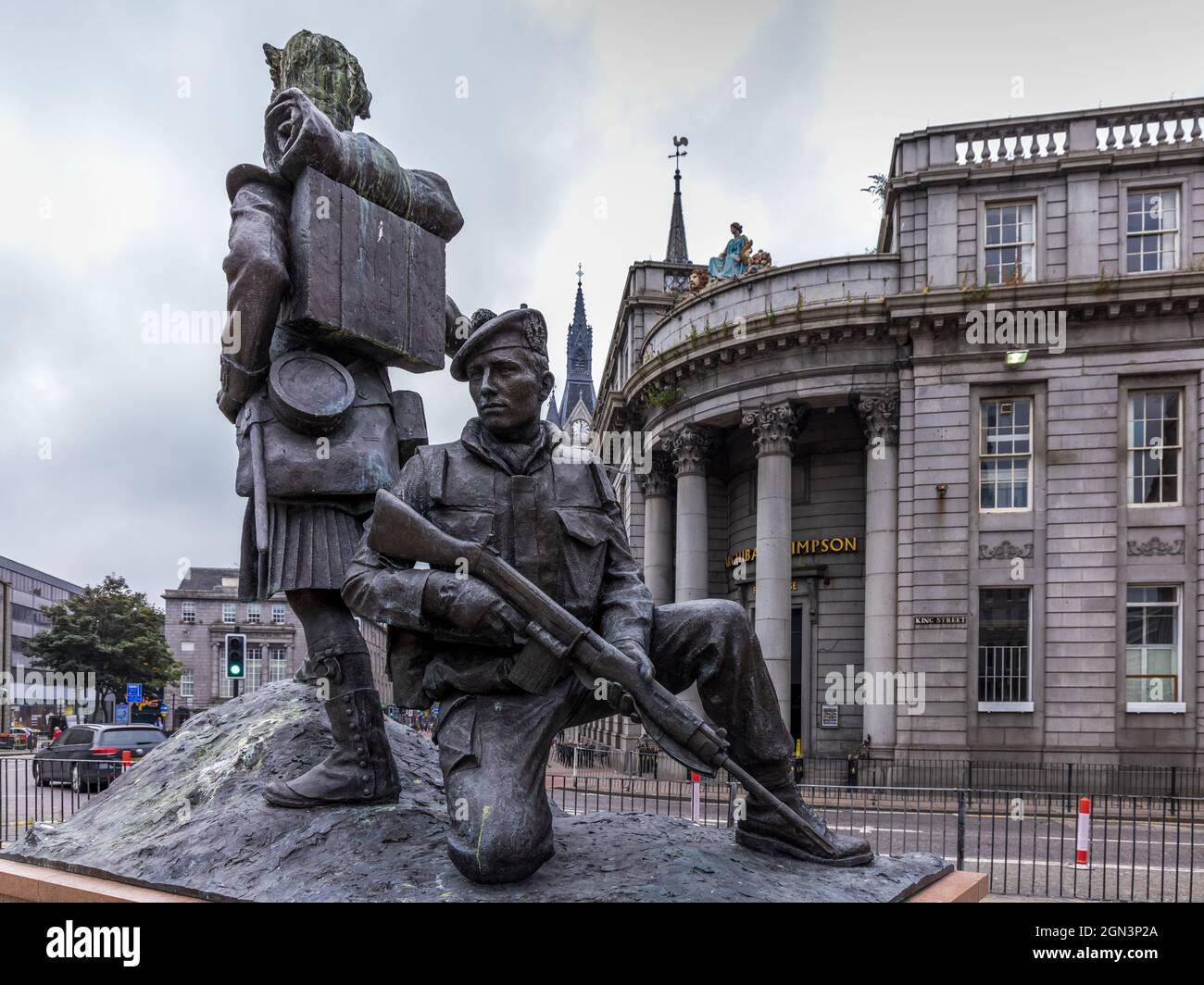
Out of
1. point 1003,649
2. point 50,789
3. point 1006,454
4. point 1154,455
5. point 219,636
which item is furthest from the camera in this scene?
point 219,636

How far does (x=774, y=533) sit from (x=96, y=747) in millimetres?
16999

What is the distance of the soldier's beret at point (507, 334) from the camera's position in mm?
4863

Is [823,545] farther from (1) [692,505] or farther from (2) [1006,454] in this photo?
(2) [1006,454]

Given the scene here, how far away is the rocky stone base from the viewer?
4242 millimetres

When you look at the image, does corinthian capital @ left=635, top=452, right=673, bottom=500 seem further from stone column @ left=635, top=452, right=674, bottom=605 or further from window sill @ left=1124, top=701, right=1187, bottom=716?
window sill @ left=1124, top=701, right=1187, bottom=716

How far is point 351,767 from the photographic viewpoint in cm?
547

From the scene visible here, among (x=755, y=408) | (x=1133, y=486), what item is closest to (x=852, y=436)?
(x=755, y=408)

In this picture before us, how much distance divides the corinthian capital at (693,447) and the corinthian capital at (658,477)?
244cm

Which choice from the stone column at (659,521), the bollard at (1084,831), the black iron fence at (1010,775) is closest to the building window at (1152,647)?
the black iron fence at (1010,775)

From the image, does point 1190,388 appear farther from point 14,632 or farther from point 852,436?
point 14,632

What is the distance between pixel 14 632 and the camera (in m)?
82.9

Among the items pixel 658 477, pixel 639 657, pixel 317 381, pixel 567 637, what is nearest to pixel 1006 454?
pixel 658 477
